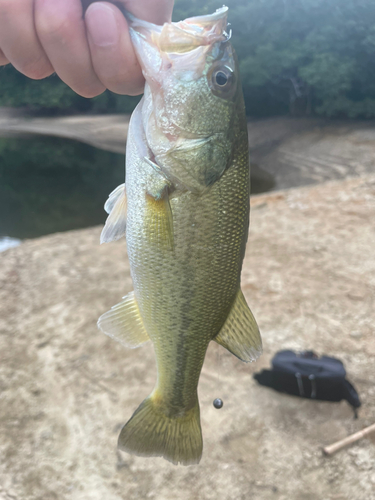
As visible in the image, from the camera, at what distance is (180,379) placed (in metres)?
1.66

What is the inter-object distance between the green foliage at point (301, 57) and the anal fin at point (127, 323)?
70.4ft

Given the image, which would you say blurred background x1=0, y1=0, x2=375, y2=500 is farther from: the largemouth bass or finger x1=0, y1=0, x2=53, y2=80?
the largemouth bass

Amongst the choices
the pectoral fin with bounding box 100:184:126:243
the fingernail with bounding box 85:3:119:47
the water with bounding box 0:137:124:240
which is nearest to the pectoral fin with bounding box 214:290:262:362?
the pectoral fin with bounding box 100:184:126:243

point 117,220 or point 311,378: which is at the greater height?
point 117,220

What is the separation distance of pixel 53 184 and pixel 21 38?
1815 cm

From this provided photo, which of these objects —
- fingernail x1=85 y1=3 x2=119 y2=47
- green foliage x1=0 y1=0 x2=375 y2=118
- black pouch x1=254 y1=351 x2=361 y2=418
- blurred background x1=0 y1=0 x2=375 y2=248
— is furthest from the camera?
green foliage x1=0 y1=0 x2=375 y2=118

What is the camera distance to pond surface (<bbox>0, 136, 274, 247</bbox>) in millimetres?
13398

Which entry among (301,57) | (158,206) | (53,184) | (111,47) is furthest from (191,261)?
(301,57)

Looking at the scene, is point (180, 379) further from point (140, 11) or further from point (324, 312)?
point (324, 312)

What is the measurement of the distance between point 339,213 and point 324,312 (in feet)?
13.7

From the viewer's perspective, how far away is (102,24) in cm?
119

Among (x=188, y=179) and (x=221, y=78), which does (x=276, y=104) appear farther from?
(x=188, y=179)

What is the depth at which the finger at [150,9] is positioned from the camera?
4.19 feet

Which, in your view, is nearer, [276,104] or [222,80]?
[222,80]
